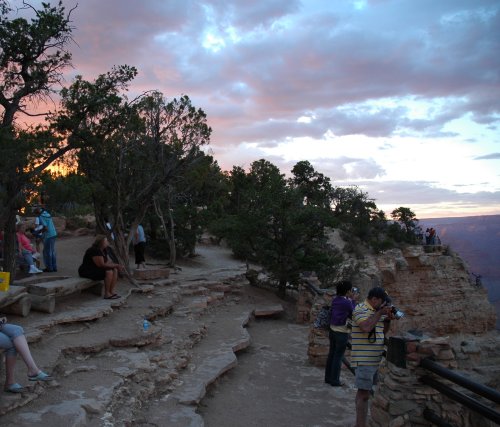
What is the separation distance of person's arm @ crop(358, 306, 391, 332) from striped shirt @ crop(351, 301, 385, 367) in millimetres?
62

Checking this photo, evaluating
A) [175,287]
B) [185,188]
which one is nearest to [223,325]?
[175,287]

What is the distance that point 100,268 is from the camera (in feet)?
29.1

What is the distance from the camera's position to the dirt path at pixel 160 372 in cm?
474

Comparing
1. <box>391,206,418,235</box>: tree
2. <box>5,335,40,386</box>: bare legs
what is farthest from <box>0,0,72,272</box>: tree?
<box>391,206,418,235</box>: tree

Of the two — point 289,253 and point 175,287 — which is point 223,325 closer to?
A: point 175,287

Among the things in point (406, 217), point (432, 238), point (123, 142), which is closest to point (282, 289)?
point (123, 142)

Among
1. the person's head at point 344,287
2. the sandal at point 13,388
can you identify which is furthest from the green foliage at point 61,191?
the person's head at point 344,287

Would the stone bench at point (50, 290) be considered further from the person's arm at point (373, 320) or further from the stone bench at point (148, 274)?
the person's arm at point (373, 320)

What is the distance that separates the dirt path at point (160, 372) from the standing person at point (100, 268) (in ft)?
1.22

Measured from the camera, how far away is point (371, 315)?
4695mm

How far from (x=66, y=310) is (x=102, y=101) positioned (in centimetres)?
438

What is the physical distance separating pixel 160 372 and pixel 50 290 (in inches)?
99.4

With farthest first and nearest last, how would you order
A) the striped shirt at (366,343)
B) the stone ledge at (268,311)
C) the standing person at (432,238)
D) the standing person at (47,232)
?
the standing person at (432,238) → the stone ledge at (268,311) → the standing person at (47,232) → the striped shirt at (366,343)

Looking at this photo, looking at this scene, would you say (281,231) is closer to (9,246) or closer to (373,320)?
(9,246)
